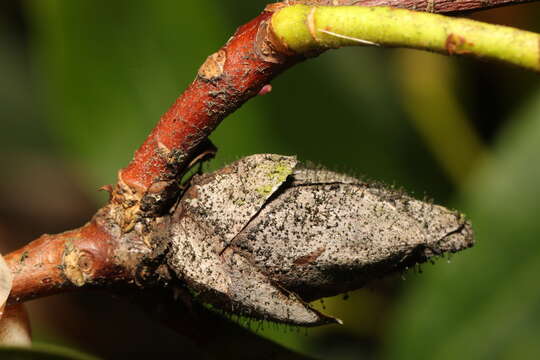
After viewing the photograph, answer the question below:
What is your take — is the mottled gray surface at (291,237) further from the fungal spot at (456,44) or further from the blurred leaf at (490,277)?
the blurred leaf at (490,277)

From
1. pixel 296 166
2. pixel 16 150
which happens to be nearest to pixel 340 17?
pixel 296 166

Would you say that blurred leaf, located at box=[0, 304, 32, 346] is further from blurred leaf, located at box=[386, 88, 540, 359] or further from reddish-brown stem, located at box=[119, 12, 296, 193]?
blurred leaf, located at box=[386, 88, 540, 359]

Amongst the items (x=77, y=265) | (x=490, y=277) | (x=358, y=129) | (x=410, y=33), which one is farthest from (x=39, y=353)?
(x=358, y=129)

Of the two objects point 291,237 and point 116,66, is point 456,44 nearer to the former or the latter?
point 291,237

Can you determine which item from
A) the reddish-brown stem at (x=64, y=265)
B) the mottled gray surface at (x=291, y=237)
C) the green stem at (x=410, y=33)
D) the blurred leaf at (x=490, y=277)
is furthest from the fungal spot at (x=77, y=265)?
the blurred leaf at (x=490, y=277)

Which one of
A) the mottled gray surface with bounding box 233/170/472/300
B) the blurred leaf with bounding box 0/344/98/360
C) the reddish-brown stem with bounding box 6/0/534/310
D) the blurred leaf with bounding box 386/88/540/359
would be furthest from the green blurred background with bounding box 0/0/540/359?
the blurred leaf with bounding box 0/344/98/360

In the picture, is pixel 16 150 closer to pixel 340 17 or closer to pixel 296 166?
pixel 296 166
